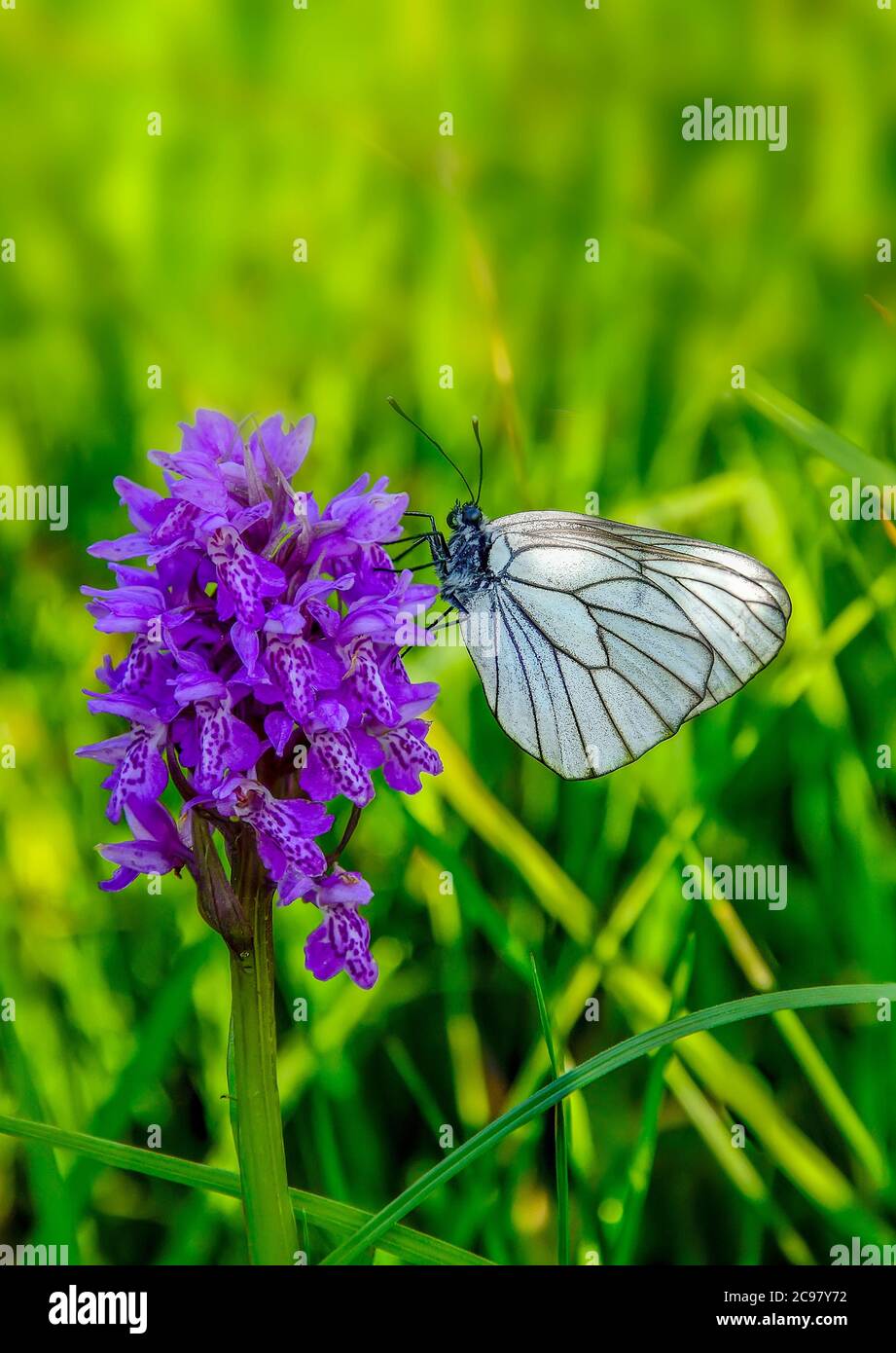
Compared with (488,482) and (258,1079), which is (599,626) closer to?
(488,482)

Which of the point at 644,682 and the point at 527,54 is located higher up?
the point at 527,54

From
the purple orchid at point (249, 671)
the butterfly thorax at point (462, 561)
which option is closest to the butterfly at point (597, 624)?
the butterfly thorax at point (462, 561)

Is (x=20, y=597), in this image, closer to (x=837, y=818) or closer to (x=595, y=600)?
(x=595, y=600)

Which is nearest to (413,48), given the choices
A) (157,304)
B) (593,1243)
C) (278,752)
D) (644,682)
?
(157,304)

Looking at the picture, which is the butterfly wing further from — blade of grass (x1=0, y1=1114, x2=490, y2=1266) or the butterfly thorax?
blade of grass (x1=0, y1=1114, x2=490, y2=1266)

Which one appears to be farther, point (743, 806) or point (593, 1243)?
point (743, 806)

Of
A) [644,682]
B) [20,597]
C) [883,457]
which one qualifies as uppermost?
[883,457]
